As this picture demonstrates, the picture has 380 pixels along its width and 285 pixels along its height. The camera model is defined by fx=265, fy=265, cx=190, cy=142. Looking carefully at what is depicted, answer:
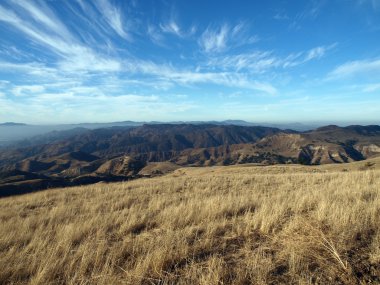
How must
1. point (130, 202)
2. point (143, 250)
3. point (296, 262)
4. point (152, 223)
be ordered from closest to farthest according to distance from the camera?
1. point (296, 262)
2. point (143, 250)
3. point (152, 223)
4. point (130, 202)

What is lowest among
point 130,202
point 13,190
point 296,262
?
point 13,190

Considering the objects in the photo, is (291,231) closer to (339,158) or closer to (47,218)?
(47,218)

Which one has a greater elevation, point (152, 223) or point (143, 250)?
point (143, 250)

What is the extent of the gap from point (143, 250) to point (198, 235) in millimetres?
1219

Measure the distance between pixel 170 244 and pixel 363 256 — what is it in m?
2.77

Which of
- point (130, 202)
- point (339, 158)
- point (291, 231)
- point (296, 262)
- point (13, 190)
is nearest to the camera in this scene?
point (296, 262)

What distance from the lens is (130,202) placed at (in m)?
9.44

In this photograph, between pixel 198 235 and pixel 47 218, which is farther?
pixel 47 218

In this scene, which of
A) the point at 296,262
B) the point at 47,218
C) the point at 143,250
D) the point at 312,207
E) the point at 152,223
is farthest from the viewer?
the point at 47,218

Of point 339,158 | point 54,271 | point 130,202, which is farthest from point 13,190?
point 339,158

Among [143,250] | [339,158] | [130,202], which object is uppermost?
[143,250]

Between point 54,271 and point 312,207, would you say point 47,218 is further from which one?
point 312,207

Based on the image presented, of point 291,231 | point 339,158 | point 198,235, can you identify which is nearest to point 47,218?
point 198,235

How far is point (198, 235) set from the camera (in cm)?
510
